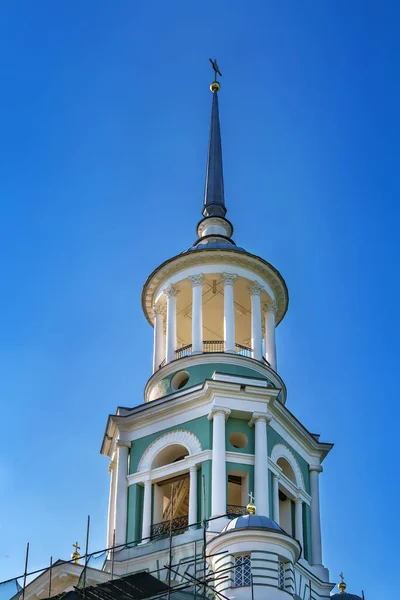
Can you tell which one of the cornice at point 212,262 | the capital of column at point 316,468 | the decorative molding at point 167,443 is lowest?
the decorative molding at point 167,443

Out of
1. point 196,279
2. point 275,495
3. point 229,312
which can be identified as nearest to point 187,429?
point 275,495

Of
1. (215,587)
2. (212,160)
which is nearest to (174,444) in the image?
(215,587)

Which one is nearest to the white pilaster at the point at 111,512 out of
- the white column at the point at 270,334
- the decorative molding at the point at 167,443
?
the decorative molding at the point at 167,443

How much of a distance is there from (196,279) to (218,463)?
7.11 m

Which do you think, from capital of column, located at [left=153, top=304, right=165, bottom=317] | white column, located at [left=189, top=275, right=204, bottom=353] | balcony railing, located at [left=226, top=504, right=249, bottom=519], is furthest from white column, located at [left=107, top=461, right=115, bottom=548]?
capital of column, located at [left=153, top=304, right=165, bottom=317]

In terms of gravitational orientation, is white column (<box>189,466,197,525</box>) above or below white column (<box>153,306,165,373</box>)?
below

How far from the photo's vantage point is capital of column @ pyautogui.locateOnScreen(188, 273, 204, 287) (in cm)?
3878

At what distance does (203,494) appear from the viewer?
33.4 meters

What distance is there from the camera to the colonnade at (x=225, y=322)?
37.8 metres

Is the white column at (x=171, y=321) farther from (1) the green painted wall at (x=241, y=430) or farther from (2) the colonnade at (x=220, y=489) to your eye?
(1) the green painted wall at (x=241, y=430)

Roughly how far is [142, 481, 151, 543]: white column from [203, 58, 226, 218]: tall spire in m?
11.3

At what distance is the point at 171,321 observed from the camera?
127 feet

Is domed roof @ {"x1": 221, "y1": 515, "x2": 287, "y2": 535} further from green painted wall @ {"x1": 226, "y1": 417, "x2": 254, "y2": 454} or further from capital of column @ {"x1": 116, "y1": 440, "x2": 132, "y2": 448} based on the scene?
capital of column @ {"x1": 116, "y1": 440, "x2": 132, "y2": 448}

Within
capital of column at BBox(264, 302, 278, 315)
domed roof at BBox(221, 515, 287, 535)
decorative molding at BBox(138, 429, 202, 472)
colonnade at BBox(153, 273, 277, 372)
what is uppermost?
capital of column at BBox(264, 302, 278, 315)
